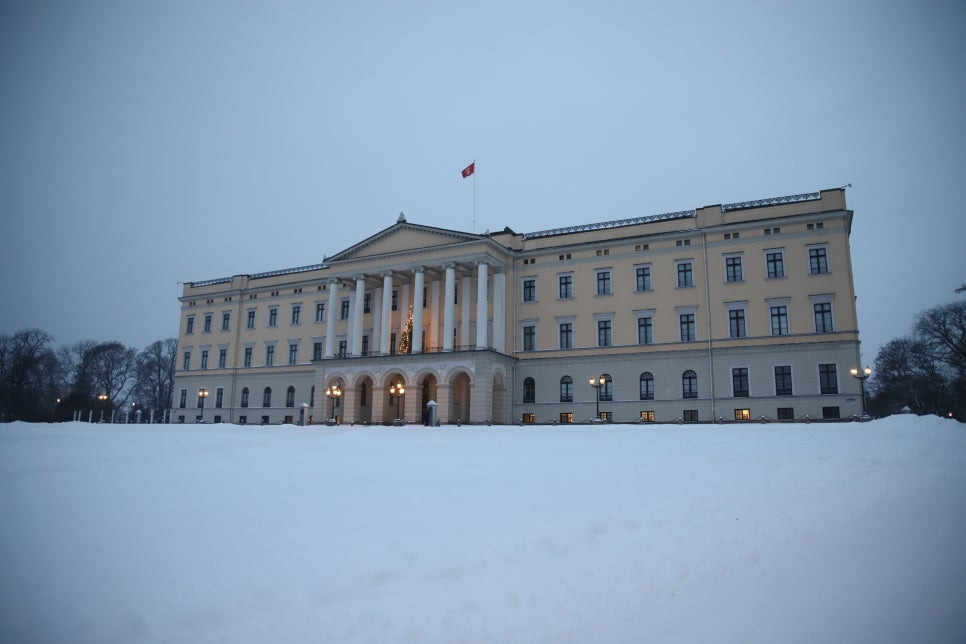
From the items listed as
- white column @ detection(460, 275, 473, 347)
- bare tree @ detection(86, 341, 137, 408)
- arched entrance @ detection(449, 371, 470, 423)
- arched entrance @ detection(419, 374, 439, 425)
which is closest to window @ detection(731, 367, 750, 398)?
arched entrance @ detection(449, 371, 470, 423)

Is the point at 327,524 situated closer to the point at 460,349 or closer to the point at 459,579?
the point at 459,579

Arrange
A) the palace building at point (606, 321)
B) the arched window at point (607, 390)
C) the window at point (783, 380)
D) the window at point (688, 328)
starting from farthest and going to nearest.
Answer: the arched window at point (607, 390), the window at point (688, 328), the palace building at point (606, 321), the window at point (783, 380)

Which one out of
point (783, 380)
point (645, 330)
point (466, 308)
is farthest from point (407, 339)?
point (783, 380)

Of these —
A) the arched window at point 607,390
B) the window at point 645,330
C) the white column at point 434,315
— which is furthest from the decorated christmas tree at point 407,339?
the window at point 645,330

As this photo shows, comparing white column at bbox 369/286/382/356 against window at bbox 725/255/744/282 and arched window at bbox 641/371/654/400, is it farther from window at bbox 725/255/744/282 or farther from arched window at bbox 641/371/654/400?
window at bbox 725/255/744/282

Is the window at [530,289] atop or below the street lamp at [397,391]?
atop

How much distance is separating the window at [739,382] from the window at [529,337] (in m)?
13.4

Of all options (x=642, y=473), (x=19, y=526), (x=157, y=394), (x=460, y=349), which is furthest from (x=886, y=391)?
(x=157, y=394)

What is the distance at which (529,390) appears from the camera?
42250 mm

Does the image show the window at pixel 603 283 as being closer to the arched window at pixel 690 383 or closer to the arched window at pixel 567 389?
the arched window at pixel 567 389

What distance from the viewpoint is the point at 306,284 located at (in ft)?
176

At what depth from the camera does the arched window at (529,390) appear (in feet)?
138

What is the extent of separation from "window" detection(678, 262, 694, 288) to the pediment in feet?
44.0

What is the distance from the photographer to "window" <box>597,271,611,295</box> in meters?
41.2
